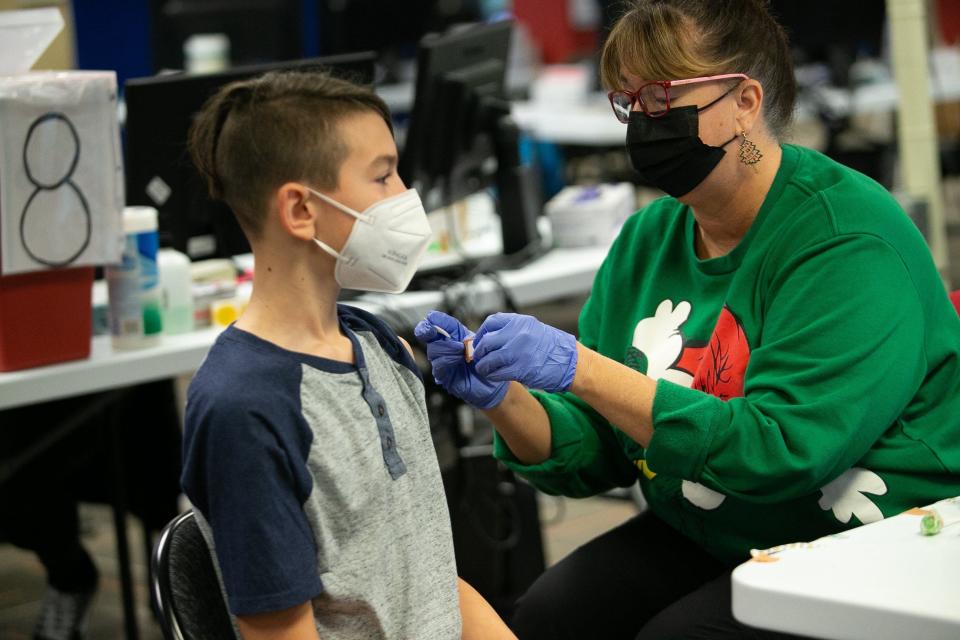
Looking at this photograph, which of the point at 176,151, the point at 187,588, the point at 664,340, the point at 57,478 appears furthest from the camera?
the point at 57,478

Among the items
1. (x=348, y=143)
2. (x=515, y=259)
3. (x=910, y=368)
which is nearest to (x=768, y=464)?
(x=910, y=368)

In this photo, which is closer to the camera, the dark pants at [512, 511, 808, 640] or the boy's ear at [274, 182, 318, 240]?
the boy's ear at [274, 182, 318, 240]

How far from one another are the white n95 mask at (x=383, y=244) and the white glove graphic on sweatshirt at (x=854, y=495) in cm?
63

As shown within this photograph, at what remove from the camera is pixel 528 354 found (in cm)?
153

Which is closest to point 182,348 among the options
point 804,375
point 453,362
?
point 453,362

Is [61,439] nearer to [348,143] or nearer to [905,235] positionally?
[348,143]

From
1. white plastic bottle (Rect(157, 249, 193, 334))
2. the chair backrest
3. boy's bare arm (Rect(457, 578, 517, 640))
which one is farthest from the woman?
white plastic bottle (Rect(157, 249, 193, 334))

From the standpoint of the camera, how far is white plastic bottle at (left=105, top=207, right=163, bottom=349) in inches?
91.7

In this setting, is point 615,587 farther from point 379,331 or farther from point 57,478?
point 57,478

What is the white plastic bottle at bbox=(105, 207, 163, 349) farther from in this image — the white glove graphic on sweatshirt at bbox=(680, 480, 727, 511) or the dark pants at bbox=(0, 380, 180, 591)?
the white glove graphic on sweatshirt at bbox=(680, 480, 727, 511)

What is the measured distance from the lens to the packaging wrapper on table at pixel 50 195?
213 centimetres

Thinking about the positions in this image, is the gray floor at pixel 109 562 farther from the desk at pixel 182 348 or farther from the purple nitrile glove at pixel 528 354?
the purple nitrile glove at pixel 528 354

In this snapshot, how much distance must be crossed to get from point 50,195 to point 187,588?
41.9 inches

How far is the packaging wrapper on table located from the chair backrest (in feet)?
3.05
